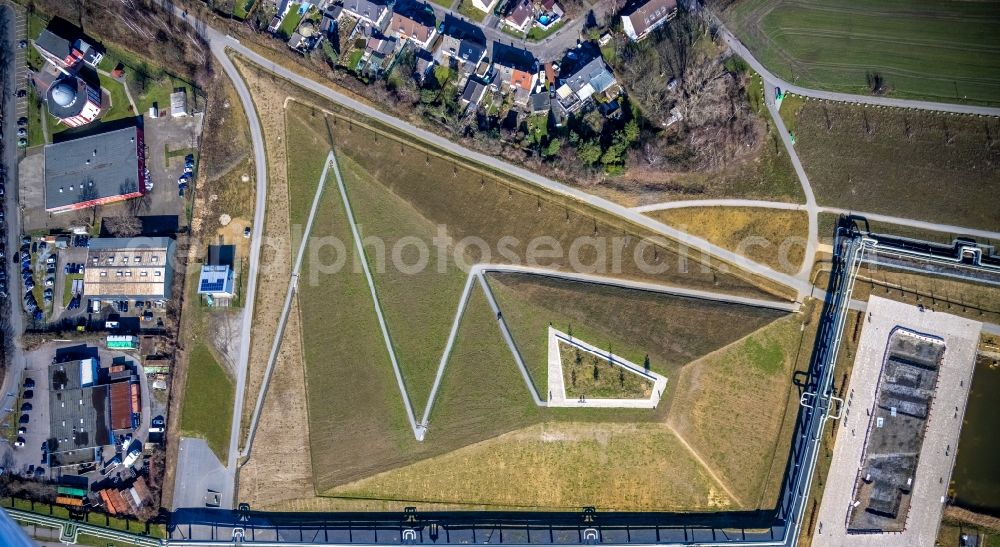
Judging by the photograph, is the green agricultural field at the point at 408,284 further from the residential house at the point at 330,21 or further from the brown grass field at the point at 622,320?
the residential house at the point at 330,21

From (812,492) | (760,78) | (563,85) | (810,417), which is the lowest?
(812,492)

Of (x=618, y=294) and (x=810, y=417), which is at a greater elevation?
(x=618, y=294)

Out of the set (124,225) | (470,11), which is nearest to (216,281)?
(124,225)

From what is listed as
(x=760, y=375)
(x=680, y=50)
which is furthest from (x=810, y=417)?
(x=680, y=50)

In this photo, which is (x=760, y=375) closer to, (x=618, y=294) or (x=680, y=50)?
(x=618, y=294)

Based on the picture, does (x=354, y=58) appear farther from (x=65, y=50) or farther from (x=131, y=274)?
(x=131, y=274)

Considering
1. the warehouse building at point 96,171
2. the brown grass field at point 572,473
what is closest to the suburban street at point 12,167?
the warehouse building at point 96,171
